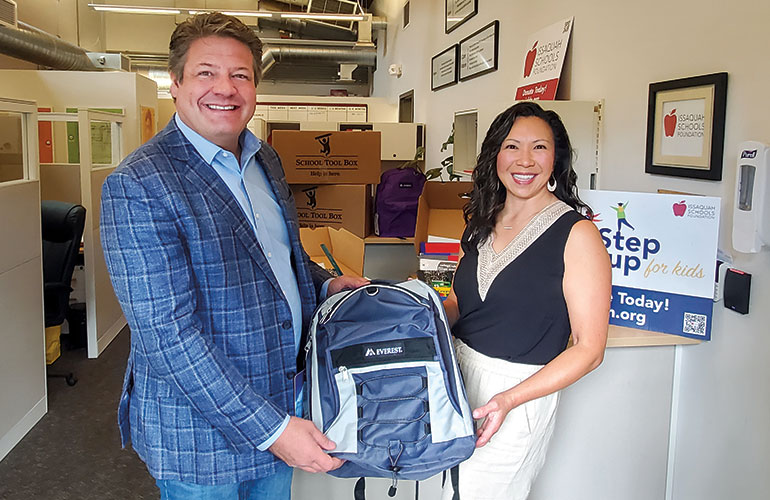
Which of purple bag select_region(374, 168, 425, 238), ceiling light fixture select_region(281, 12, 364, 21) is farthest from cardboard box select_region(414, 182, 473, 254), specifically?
ceiling light fixture select_region(281, 12, 364, 21)

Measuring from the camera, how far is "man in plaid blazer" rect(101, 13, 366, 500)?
1138 mm

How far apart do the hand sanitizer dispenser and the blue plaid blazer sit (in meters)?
1.19

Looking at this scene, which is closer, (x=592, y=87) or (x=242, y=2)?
(x=592, y=87)

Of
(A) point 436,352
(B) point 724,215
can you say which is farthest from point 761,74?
(A) point 436,352

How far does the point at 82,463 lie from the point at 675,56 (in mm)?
2909

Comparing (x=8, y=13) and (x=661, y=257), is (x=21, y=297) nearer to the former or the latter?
(x=661, y=257)

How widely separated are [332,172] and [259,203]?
8.08ft

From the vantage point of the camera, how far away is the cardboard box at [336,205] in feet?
12.5

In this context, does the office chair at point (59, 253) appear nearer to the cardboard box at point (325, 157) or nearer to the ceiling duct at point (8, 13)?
the cardboard box at point (325, 157)

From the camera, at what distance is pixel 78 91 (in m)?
6.45

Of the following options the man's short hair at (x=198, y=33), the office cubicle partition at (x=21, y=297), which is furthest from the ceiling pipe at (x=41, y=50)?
the man's short hair at (x=198, y=33)

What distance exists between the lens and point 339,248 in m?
3.03

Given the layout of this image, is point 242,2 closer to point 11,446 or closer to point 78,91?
point 78,91

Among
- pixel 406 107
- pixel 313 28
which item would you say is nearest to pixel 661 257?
pixel 406 107
